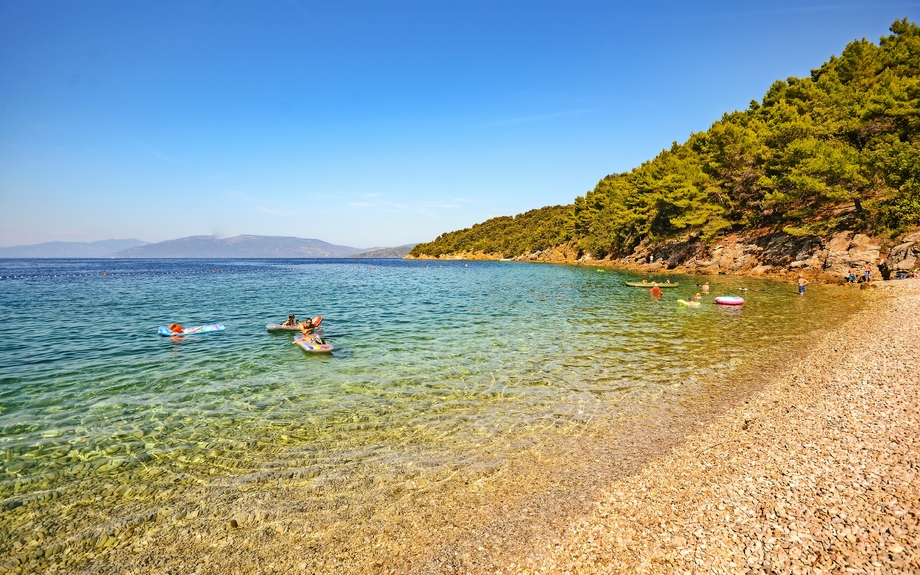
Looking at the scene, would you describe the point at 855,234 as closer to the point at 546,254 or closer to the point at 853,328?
the point at 853,328

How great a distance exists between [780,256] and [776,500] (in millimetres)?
58459

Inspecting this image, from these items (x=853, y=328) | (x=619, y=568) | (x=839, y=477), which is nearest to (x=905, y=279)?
(x=853, y=328)

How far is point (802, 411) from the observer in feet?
32.4

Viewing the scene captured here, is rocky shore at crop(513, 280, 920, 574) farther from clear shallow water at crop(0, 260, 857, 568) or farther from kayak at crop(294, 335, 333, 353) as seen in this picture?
kayak at crop(294, 335, 333, 353)

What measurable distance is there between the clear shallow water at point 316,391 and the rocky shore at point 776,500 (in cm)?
264

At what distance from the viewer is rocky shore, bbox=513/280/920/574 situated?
16.5 feet

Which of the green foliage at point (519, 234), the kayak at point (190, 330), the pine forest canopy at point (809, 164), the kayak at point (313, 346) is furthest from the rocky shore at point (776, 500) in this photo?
the green foliage at point (519, 234)

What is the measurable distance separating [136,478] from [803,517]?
442 inches

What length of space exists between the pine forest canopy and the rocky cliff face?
1.77 m

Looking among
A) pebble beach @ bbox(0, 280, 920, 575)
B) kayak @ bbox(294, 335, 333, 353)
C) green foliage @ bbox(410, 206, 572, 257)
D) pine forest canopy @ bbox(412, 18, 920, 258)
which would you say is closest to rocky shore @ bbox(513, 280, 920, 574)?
pebble beach @ bbox(0, 280, 920, 575)

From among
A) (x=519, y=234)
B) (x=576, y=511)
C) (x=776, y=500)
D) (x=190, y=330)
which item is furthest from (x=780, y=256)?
(x=519, y=234)

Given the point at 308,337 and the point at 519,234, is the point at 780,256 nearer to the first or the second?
the point at 308,337

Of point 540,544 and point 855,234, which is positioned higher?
point 855,234

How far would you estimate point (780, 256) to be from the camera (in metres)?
51.9
